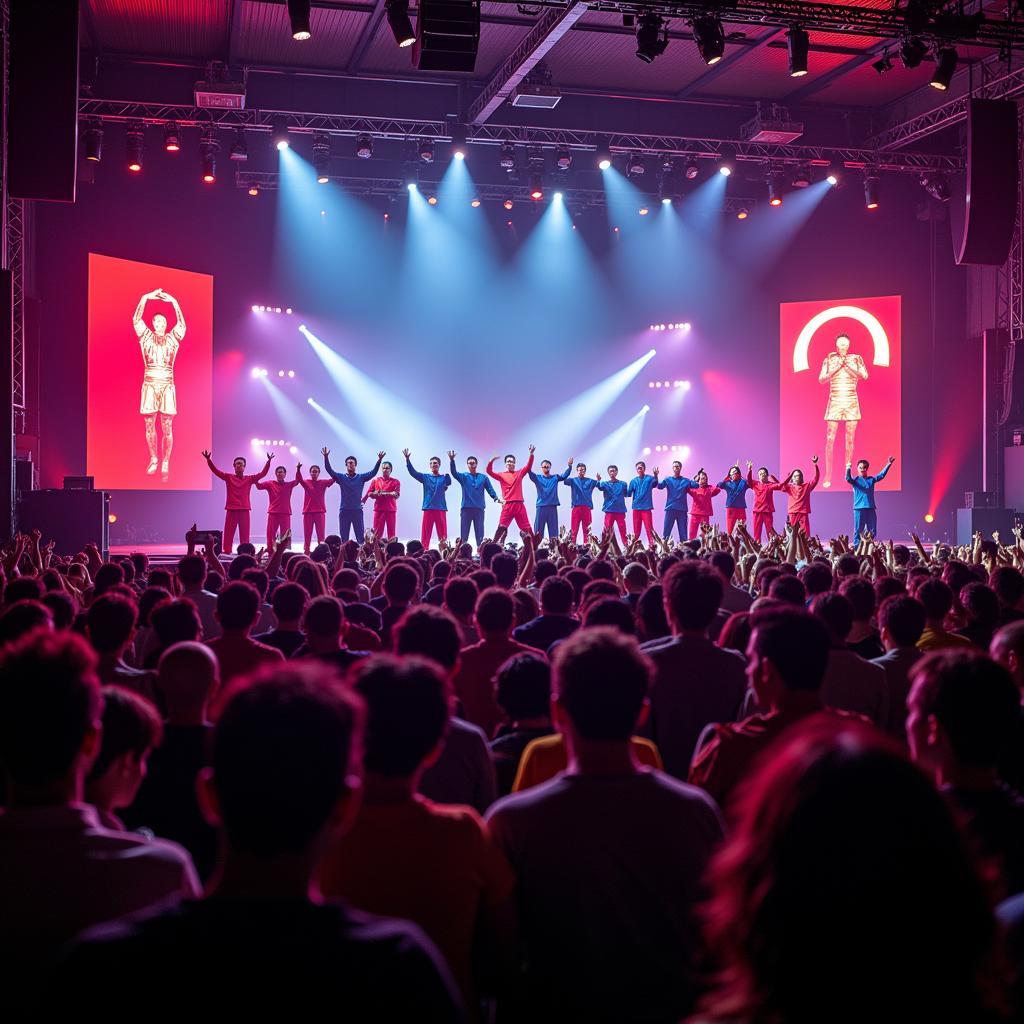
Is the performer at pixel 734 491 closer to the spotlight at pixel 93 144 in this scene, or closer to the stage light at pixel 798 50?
the stage light at pixel 798 50

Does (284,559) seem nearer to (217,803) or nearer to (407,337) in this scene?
(217,803)

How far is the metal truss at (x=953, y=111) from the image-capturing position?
1644cm

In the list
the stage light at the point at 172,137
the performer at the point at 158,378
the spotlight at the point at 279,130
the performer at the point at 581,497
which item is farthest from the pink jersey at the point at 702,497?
the stage light at the point at 172,137

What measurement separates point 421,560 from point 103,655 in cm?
422

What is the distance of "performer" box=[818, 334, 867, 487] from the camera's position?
20.9 m

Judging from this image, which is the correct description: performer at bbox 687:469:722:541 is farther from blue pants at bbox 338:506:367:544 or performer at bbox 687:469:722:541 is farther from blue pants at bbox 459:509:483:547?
blue pants at bbox 338:506:367:544

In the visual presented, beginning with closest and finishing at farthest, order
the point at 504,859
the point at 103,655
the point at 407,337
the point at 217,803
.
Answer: the point at 217,803, the point at 504,859, the point at 103,655, the point at 407,337

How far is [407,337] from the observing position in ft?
72.2

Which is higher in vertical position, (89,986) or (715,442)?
(715,442)

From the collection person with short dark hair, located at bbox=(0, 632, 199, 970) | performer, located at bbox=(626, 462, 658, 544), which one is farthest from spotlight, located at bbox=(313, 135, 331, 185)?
person with short dark hair, located at bbox=(0, 632, 199, 970)

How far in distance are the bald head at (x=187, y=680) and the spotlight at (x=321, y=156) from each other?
16452mm

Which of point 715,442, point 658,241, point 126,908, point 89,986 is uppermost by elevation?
point 658,241

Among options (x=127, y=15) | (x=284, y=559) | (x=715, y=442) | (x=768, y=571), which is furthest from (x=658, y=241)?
(x=768, y=571)

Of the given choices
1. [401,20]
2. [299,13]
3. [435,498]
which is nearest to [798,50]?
[401,20]
